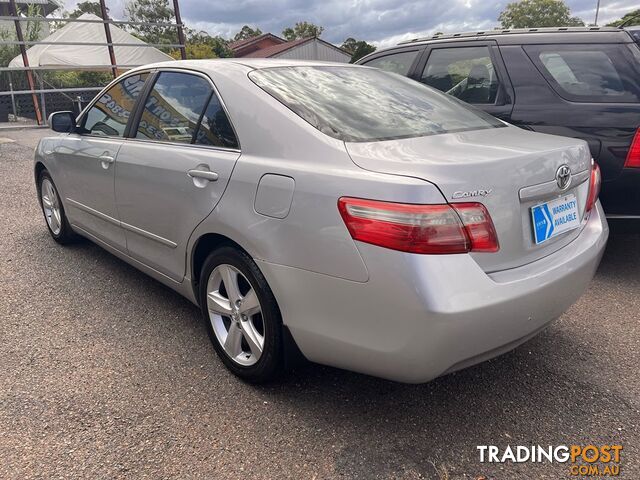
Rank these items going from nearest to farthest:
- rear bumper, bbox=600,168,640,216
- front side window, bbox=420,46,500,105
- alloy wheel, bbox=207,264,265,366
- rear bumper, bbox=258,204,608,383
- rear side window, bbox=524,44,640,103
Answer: rear bumper, bbox=258,204,608,383, alloy wheel, bbox=207,264,265,366, rear bumper, bbox=600,168,640,216, rear side window, bbox=524,44,640,103, front side window, bbox=420,46,500,105

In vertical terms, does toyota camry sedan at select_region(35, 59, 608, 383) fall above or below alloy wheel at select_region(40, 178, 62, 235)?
above

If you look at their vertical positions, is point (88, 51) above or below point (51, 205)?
above

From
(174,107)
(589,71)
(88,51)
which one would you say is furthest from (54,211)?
A: (88,51)

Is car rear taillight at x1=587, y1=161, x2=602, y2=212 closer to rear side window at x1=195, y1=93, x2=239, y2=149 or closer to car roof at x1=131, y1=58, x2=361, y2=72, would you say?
car roof at x1=131, y1=58, x2=361, y2=72

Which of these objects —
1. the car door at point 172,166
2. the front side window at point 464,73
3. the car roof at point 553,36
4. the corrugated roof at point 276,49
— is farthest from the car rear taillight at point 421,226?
the corrugated roof at point 276,49

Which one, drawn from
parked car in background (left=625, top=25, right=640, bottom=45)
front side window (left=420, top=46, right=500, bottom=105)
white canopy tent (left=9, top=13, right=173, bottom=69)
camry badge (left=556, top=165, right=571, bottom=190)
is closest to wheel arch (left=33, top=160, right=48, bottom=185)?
front side window (left=420, top=46, right=500, bottom=105)

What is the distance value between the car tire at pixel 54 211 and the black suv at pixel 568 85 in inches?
135

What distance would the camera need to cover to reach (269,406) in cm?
242

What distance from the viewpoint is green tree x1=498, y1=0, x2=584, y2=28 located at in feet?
187

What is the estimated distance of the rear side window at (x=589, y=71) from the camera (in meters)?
3.66

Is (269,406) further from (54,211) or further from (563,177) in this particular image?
(54,211)

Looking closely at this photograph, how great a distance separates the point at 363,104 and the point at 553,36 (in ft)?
7.61

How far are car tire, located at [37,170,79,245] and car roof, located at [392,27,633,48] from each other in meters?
3.60

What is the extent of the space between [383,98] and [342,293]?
1181 mm
